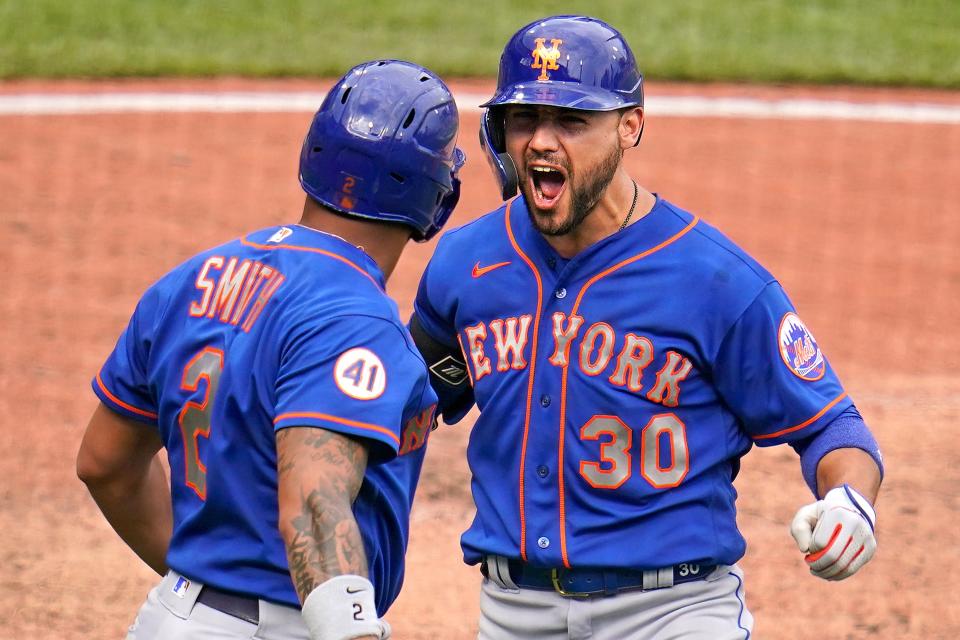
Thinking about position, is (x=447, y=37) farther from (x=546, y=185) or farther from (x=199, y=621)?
(x=199, y=621)

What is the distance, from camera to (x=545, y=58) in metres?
3.65

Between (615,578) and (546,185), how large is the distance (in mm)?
939

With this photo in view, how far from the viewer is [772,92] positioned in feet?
46.2

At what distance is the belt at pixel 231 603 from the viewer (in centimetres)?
309

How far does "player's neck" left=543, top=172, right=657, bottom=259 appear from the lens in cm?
371

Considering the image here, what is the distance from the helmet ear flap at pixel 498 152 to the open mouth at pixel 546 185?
0.08 metres

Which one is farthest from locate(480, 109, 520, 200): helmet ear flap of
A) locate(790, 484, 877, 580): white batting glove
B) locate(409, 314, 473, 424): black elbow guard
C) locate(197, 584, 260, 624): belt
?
locate(197, 584, 260, 624): belt

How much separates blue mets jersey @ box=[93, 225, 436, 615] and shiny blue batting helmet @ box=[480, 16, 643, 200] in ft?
2.32

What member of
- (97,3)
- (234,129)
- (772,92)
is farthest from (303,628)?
(97,3)

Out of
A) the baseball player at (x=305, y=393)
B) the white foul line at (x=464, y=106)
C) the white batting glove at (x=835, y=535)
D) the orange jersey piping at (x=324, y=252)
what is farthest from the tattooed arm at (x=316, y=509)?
the white foul line at (x=464, y=106)

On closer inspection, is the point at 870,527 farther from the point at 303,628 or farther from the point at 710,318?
the point at 303,628

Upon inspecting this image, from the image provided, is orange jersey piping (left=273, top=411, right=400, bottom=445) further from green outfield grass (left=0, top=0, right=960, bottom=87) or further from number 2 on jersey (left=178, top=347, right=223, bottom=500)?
green outfield grass (left=0, top=0, right=960, bottom=87)

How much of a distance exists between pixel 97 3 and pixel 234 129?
11.5 ft

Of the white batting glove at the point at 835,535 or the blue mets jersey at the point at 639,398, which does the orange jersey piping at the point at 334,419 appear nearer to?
the blue mets jersey at the point at 639,398
